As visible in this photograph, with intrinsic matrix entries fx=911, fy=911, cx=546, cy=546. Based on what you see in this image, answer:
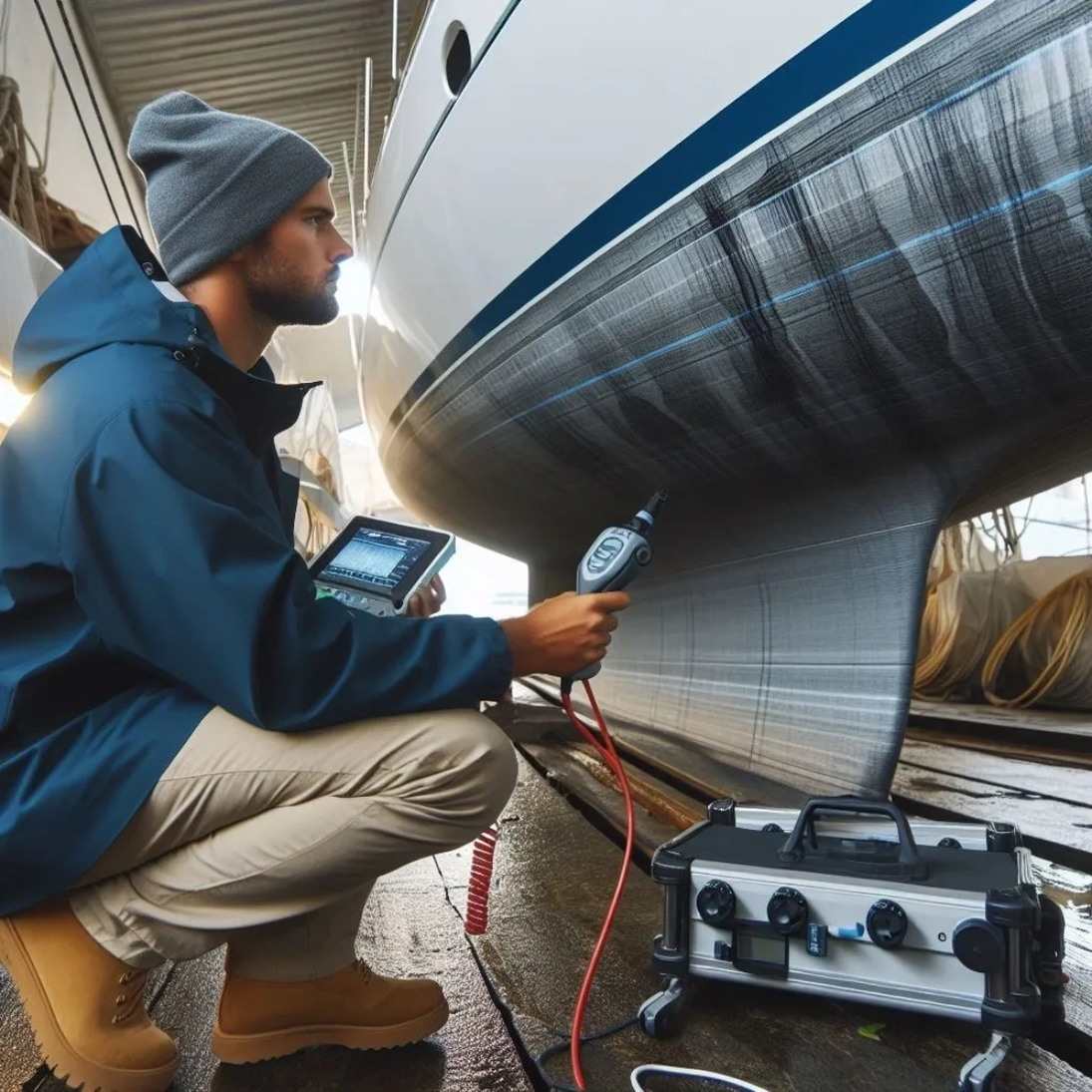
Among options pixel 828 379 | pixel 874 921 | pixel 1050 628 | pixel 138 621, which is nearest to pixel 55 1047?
pixel 138 621

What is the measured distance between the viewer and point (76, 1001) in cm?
65

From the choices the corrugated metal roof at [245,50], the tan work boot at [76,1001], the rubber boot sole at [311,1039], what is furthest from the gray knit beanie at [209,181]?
the corrugated metal roof at [245,50]

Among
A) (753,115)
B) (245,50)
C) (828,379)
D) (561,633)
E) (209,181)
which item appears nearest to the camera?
(561,633)

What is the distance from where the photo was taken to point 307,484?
5332 mm

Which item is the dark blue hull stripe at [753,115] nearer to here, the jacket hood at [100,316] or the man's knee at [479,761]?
the jacket hood at [100,316]

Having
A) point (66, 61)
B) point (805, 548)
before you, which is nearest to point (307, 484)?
point (66, 61)

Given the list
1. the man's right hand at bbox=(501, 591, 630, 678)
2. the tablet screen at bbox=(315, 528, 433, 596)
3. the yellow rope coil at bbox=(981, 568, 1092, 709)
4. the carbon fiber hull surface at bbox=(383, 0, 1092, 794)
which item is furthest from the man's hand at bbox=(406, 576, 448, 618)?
the yellow rope coil at bbox=(981, 568, 1092, 709)

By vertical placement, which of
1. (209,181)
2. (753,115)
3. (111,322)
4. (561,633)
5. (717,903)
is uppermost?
(753,115)

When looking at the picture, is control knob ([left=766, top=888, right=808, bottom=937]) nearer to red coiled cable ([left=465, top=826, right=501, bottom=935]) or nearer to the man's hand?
red coiled cable ([left=465, top=826, right=501, bottom=935])

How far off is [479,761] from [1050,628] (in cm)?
243

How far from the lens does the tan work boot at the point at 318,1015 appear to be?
727mm

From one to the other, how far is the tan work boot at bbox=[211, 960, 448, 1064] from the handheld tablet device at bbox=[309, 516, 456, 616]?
313 mm

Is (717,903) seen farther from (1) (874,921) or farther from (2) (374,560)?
(2) (374,560)

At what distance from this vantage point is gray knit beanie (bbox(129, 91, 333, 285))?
84 cm
